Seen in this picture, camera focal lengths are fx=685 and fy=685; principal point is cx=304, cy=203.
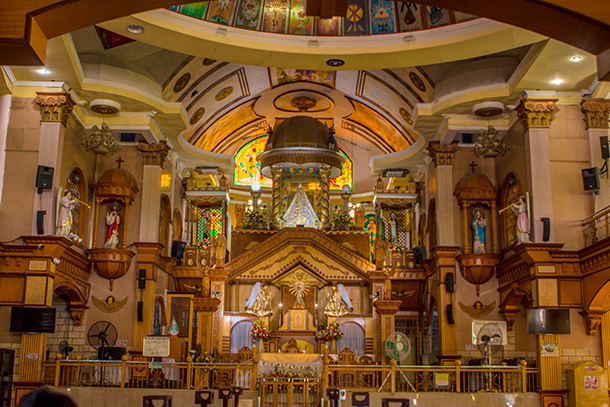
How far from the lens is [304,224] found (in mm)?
27516

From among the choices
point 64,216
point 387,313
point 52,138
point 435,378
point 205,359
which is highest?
point 52,138

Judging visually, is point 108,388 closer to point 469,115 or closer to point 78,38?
point 78,38

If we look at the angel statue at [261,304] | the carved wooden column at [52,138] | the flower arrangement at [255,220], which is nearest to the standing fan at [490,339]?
the angel statue at [261,304]

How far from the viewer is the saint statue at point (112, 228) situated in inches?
828

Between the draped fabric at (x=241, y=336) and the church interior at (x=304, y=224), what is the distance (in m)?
0.08

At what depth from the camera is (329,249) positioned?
25.2 metres

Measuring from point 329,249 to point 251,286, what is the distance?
3.16m

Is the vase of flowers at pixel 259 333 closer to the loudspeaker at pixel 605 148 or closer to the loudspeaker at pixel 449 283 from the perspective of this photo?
the loudspeaker at pixel 449 283

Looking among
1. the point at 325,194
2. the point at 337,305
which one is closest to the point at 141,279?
the point at 337,305

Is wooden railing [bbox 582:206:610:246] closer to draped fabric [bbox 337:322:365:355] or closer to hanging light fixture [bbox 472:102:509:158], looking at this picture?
hanging light fixture [bbox 472:102:509:158]

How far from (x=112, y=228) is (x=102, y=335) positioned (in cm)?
327

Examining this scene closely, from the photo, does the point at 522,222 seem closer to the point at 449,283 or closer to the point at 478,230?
the point at 478,230

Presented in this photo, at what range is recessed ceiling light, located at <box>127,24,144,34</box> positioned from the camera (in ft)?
55.5

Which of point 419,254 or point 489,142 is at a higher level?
point 489,142
